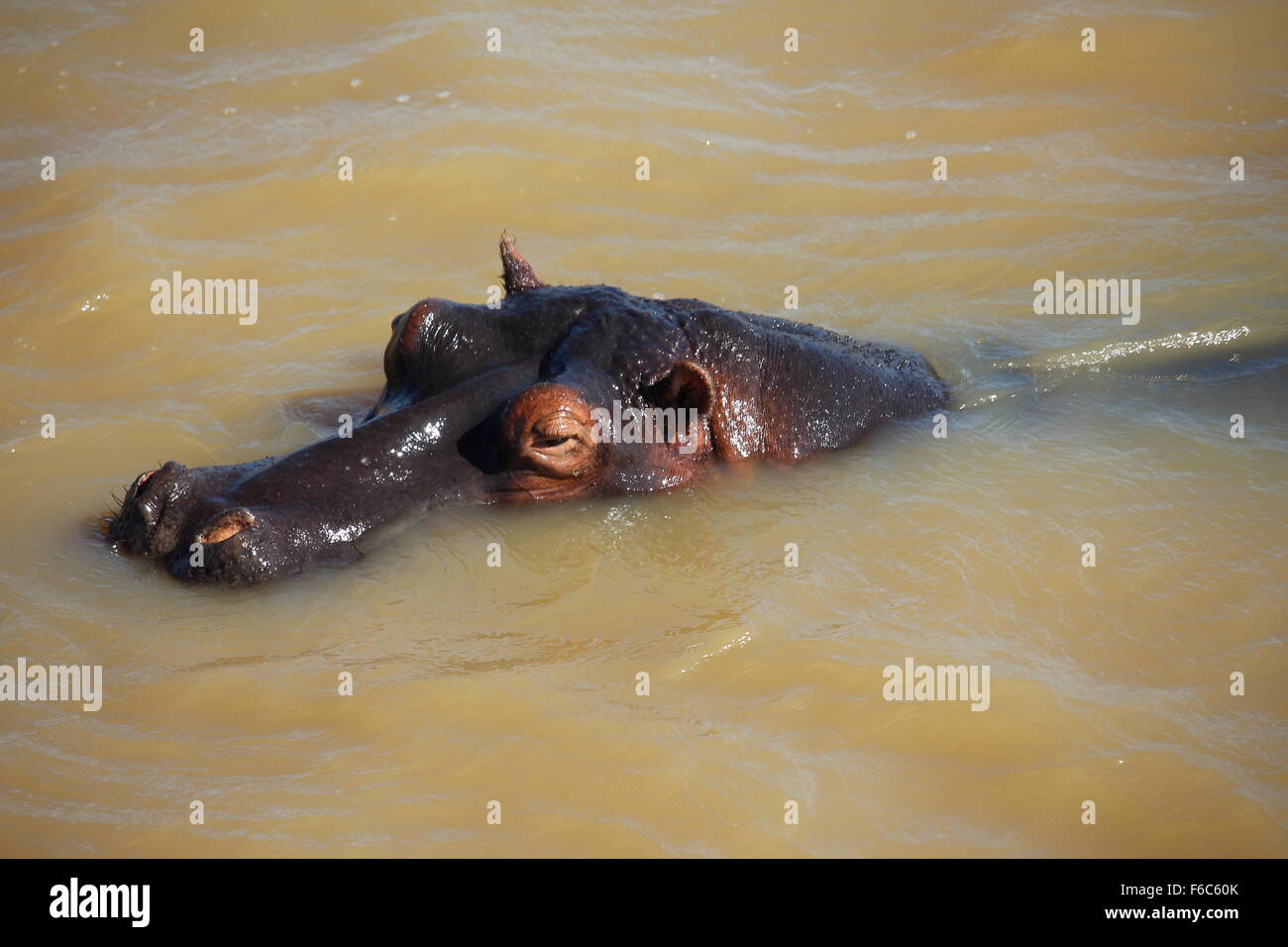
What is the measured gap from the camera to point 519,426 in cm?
600

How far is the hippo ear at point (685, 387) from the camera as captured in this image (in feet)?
20.9

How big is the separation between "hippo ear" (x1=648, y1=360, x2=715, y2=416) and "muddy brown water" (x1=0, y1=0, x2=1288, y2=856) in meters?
0.49

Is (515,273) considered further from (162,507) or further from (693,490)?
(162,507)

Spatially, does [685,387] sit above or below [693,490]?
above

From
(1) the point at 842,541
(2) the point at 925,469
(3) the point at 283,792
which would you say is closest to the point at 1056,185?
(2) the point at 925,469

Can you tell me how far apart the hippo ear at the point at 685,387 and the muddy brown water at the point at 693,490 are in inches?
19.3

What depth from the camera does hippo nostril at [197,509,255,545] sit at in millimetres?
5598

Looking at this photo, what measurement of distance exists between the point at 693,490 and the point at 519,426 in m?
1.12

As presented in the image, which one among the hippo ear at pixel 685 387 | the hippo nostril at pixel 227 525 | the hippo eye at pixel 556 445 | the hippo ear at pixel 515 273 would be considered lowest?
the hippo nostril at pixel 227 525

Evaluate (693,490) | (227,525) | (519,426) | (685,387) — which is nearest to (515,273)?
(685,387)

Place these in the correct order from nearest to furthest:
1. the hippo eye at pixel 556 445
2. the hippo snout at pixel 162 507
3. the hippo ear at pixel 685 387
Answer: the hippo snout at pixel 162 507 → the hippo eye at pixel 556 445 → the hippo ear at pixel 685 387

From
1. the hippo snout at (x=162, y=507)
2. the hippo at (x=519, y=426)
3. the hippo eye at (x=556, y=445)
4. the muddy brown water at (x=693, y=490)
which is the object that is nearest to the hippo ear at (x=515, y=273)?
the hippo at (x=519, y=426)

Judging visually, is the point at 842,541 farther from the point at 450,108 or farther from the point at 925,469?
the point at 450,108

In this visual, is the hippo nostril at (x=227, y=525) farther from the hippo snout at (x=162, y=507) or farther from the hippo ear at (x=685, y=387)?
the hippo ear at (x=685, y=387)
